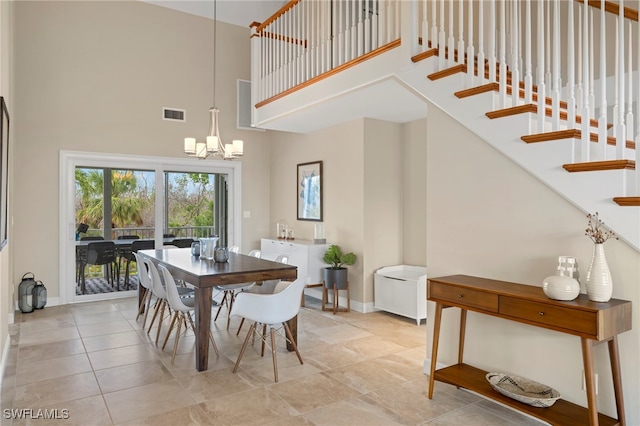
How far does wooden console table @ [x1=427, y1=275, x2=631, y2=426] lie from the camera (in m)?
2.20

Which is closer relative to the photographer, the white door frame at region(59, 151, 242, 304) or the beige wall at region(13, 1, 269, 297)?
the beige wall at region(13, 1, 269, 297)

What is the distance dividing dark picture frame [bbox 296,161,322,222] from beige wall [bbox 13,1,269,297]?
1426 millimetres

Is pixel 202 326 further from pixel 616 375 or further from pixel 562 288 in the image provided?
pixel 616 375

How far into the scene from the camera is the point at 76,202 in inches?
241

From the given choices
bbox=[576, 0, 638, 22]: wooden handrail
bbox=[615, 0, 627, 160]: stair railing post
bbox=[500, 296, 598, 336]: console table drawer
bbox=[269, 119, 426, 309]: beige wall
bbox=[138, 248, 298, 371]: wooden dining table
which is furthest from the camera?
bbox=[269, 119, 426, 309]: beige wall

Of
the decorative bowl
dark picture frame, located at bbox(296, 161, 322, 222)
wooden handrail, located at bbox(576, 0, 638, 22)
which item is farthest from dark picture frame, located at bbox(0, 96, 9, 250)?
wooden handrail, located at bbox(576, 0, 638, 22)

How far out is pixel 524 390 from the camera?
270cm

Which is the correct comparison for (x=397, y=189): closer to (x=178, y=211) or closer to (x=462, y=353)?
(x=462, y=353)

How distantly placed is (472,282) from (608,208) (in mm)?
911

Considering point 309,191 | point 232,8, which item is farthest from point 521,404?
point 232,8

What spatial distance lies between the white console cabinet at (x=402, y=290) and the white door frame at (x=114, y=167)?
9.25 ft

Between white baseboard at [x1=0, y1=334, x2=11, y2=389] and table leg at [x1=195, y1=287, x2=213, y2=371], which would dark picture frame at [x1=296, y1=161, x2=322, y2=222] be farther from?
white baseboard at [x1=0, y1=334, x2=11, y2=389]

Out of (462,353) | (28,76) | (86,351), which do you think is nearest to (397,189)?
(462,353)

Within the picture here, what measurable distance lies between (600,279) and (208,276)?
2.68 metres
